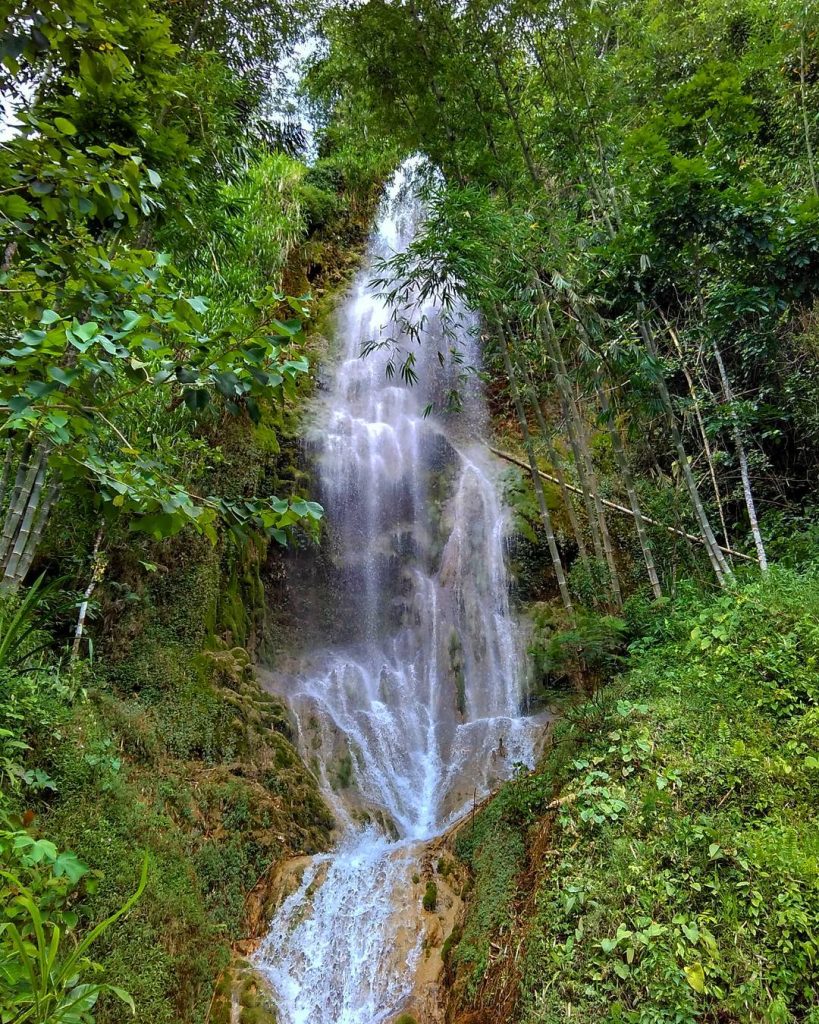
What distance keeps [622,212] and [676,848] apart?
18.9 feet

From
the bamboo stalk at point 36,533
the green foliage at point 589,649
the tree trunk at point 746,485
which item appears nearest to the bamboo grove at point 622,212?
the tree trunk at point 746,485

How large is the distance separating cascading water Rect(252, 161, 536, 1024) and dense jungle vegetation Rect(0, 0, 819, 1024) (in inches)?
19.9

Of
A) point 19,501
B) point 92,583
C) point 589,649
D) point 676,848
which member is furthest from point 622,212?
point 92,583

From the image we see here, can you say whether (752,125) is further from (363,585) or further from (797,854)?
(363,585)

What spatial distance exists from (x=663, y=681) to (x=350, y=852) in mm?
3317

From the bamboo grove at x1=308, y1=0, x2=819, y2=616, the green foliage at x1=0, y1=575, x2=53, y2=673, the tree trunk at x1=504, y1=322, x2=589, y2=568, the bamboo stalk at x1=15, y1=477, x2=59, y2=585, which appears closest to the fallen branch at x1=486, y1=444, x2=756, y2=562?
the bamboo grove at x1=308, y1=0, x2=819, y2=616

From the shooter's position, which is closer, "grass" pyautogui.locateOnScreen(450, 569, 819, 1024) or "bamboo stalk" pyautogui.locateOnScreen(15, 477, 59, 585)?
"grass" pyautogui.locateOnScreen(450, 569, 819, 1024)

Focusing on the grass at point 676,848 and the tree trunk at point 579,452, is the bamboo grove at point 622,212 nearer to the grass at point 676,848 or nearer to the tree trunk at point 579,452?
the tree trunk at point 579,452

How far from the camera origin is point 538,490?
6.28 m

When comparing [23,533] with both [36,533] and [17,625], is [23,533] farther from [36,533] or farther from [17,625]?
[17,625]

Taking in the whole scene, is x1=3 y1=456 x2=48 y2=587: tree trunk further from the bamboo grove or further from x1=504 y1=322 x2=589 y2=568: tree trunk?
x1=504 y1=322 x2=589 y2=568: tree trunk

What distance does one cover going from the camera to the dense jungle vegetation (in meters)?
1.72

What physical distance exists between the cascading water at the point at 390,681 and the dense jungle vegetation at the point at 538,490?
50 cm

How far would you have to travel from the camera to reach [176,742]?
4887 millimetres
